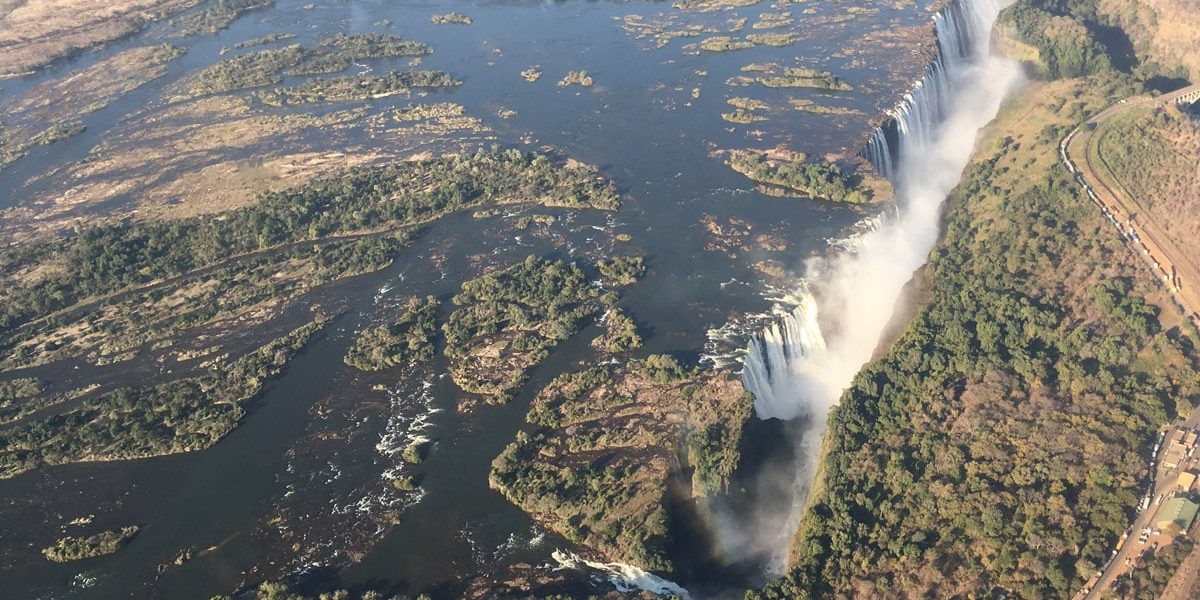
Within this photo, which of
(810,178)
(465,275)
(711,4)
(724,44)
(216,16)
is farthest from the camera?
(216,16)

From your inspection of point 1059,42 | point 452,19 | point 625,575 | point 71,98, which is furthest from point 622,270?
point 71,98

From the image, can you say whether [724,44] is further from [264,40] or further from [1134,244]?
[264,40]

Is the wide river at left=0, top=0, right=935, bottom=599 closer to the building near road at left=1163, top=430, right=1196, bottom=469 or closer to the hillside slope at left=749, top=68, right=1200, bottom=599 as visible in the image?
the hillside slope at left=749, top=68, right=1200, bottom=599

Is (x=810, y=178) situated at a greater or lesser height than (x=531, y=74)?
lesser

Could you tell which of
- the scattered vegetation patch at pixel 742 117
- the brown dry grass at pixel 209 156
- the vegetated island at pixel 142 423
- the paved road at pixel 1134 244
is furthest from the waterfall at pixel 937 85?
the vegetated island at pixel 142 423

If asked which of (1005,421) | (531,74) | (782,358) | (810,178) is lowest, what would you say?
(782,358)

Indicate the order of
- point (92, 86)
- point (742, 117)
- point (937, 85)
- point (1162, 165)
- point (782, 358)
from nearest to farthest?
1. point (782, 358)
2. point (1162, 165)
3. point (742, 117)
4. point (937, 85)
5. point (92, 86)

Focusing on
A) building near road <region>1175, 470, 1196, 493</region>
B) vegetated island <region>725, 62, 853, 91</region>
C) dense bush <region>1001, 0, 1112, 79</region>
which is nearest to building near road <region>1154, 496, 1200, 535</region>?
building near road <region>1175, 470, 1196, 493</region>

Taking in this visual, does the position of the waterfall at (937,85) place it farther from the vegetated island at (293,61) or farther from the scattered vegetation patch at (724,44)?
the vegetated island at (293,61)
